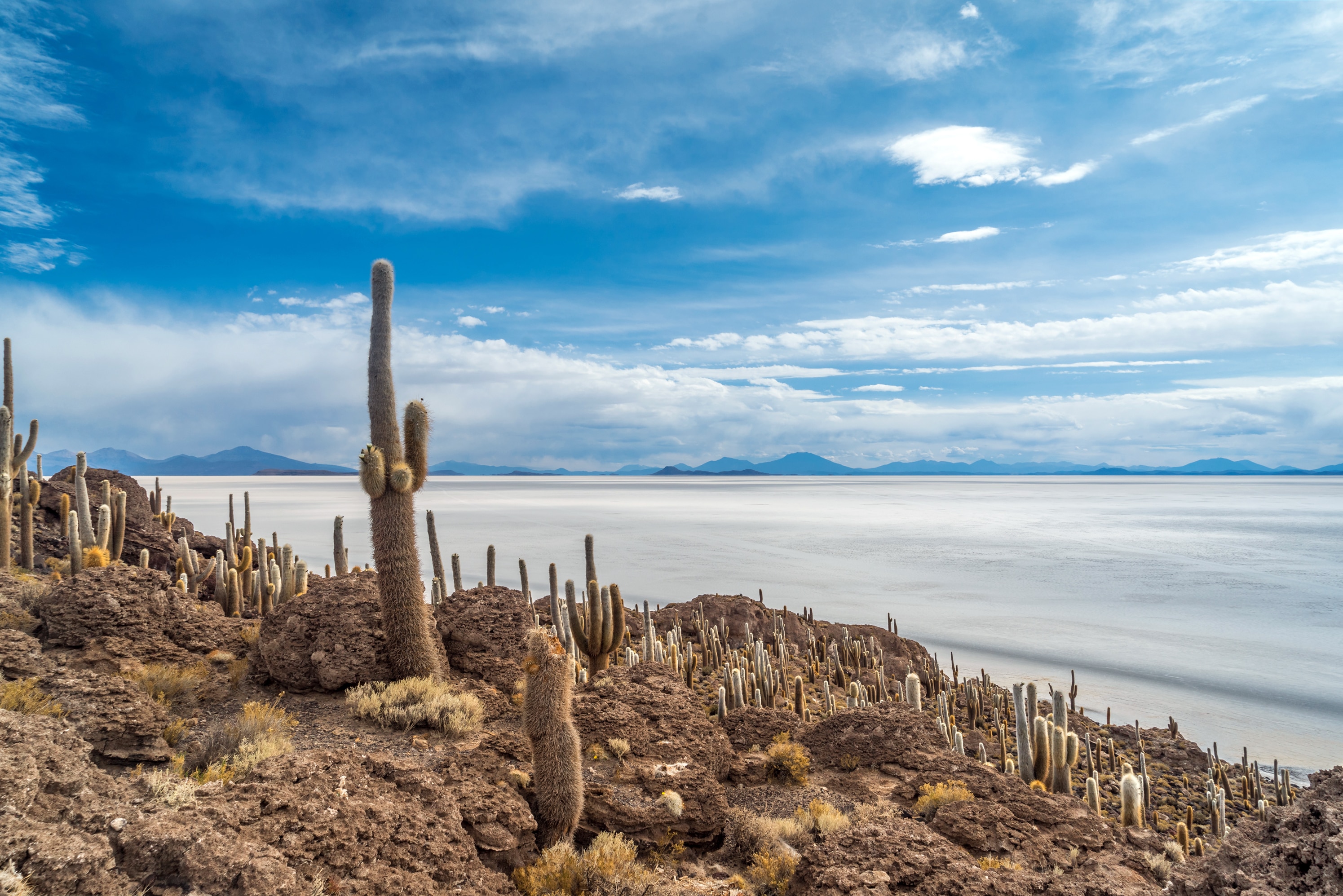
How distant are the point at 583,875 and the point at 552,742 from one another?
1.36 m

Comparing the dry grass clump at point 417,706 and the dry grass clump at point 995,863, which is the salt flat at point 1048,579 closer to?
the dry grass clump at point 995,863

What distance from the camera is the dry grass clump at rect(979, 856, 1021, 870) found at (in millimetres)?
6320

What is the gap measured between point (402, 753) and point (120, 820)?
3847mm

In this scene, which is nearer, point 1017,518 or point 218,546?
point 218,546

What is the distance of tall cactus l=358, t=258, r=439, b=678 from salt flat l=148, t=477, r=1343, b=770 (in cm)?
1681

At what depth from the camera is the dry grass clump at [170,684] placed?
8.53 meters

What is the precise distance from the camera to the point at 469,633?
11609 mm

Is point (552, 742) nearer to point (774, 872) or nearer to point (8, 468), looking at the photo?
point (774, 872)

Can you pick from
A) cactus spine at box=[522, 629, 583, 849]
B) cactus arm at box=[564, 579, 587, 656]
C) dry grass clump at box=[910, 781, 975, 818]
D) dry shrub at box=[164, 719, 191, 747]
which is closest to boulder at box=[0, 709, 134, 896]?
dry shrub at box=[164, 719, 191, 747]

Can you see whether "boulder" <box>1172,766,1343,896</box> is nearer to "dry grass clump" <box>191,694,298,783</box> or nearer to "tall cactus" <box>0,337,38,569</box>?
"dry grass clump" <box>191,694,298,783</box>

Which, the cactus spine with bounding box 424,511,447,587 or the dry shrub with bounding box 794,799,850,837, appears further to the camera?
the cactus spine with bounding box 424,511,447,587

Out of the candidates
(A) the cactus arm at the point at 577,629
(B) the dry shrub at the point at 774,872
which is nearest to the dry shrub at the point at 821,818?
(B) the dry shrub at the point at 774,872

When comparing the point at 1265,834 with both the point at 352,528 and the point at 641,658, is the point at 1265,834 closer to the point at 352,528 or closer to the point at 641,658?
the point at 641,658

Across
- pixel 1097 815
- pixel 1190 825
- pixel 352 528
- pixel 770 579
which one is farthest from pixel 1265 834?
pixel 352 528
